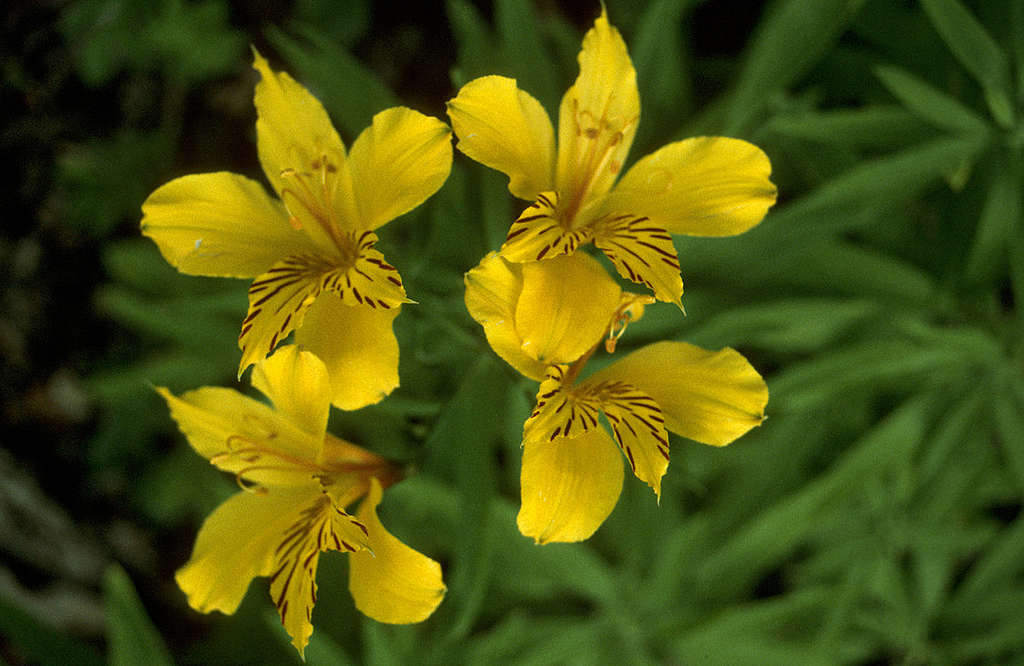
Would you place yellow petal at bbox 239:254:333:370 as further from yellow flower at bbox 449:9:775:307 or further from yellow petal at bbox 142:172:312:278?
yellow flower at bbox 449:9:775:307

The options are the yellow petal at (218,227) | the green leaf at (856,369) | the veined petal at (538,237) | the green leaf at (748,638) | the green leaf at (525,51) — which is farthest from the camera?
the green leaf at (748,638)

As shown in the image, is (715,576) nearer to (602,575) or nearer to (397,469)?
(602,575)

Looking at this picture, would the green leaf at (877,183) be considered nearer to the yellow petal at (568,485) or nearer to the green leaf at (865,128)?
the green leaf at (865,128)

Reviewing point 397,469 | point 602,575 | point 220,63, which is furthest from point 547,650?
point 220,63

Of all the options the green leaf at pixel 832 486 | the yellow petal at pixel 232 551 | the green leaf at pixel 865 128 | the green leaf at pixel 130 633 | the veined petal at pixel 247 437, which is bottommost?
the green leaf at pixel 130 633

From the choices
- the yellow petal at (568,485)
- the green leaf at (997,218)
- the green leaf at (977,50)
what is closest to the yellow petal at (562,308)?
the yellow petal at (568,485)

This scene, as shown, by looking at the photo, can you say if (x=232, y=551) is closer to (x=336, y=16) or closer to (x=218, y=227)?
(x=218, y=227)

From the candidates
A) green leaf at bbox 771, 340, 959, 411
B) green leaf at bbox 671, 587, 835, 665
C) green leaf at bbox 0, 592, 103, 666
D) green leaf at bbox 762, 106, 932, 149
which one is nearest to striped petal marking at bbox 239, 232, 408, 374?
green leaf at bbox 762, 106, 932, 149

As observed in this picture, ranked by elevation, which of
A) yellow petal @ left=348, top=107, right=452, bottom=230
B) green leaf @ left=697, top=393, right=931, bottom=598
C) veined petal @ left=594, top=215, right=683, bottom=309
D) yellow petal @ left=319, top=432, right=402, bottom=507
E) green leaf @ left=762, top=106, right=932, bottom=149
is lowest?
green leaf @ left=697, top=393, right=931, bottom=598
